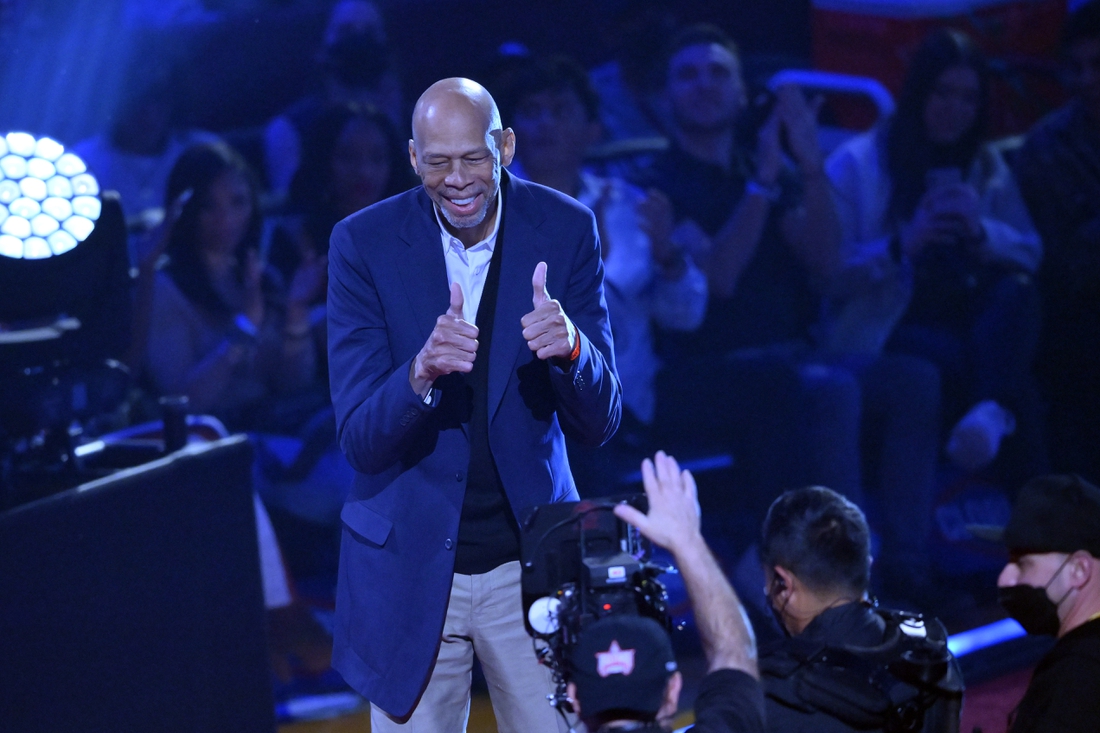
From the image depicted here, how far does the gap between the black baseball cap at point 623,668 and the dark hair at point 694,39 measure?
305 centimetres

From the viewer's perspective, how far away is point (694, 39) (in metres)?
3.84

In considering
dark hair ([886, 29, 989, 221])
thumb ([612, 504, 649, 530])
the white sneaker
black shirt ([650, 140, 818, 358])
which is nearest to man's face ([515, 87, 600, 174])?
black shirt ([650, 140, 818, 358])

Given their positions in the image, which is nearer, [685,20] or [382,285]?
[382,285]

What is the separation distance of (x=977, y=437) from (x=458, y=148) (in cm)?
321

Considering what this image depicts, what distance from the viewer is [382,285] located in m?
1.55

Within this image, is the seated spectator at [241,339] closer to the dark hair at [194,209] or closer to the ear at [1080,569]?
the dark hair at [194,209]

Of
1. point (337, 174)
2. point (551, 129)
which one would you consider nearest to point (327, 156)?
point (337, 174)

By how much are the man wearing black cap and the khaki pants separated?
0.71 m

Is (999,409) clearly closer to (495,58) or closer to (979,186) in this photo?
(979,186)

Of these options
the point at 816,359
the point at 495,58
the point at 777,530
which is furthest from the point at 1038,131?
the point at 777,530

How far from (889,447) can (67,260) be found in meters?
2.88

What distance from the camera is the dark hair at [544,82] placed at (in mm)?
3645

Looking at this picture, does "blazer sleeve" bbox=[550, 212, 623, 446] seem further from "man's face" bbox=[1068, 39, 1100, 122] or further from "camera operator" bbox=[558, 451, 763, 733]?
"man's face" bbox=[1068, 39, 1100, 122]

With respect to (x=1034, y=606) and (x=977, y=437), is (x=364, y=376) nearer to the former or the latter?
(x=1034, y=606)
